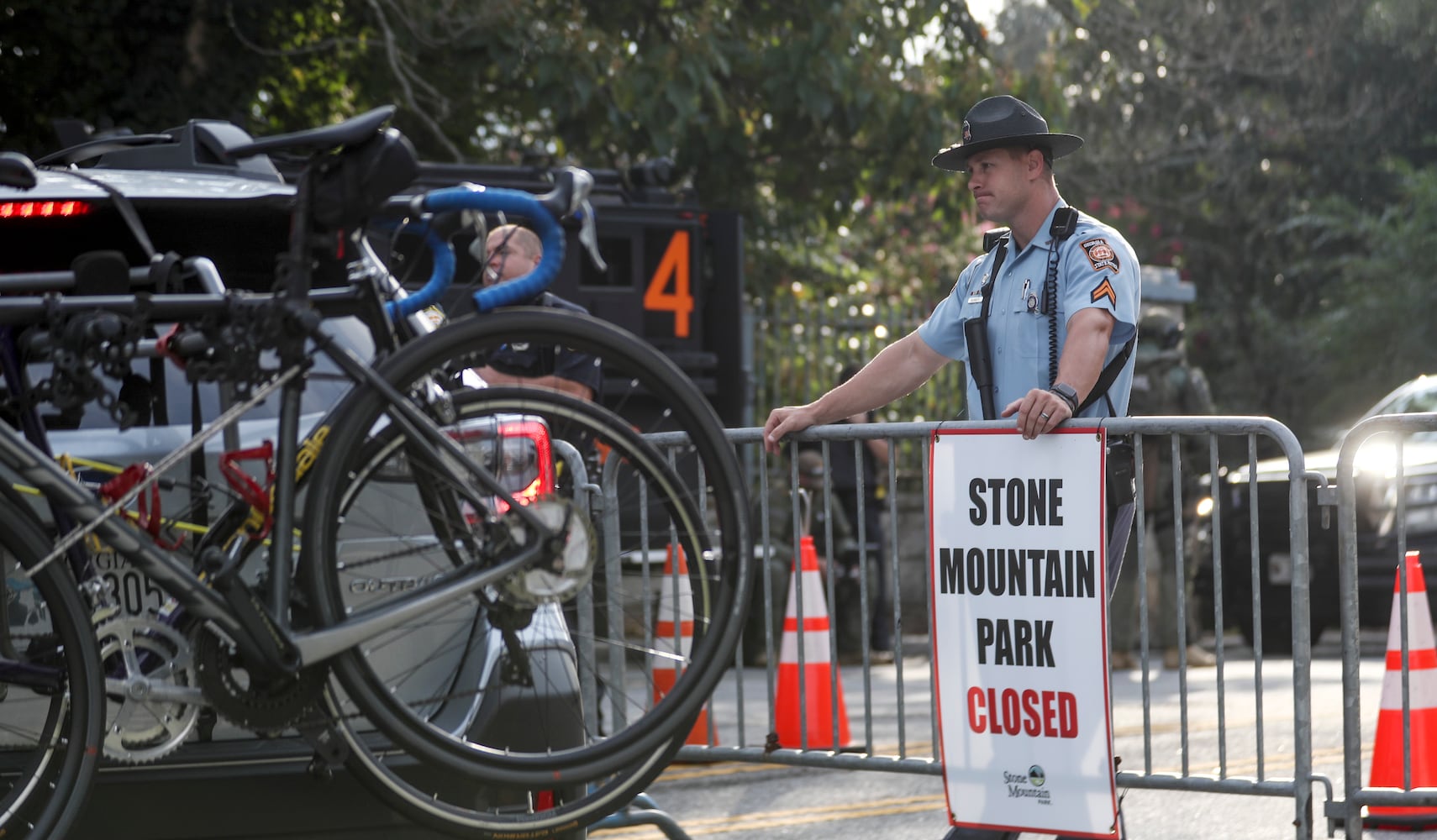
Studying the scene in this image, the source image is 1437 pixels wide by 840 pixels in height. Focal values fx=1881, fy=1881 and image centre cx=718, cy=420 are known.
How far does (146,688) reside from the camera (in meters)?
3.42

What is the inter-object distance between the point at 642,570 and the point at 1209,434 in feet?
5.84

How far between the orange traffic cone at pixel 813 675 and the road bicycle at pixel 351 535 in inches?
94.1

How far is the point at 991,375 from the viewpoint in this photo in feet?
16.8

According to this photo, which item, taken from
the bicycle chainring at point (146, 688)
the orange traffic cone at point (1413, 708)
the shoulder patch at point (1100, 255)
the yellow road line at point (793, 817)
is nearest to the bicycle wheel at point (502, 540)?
the bicycle chainring at point (146, 688)

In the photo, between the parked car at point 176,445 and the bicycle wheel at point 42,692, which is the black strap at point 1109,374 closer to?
the parked car at point 176,445

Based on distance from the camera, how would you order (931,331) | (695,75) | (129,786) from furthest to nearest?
(695,75) → (931,331) → (129,786)

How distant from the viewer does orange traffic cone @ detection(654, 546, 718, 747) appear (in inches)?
140

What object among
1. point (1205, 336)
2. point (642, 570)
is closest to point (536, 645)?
point (642, 570)

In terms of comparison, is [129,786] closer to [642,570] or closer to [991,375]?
[642,570]

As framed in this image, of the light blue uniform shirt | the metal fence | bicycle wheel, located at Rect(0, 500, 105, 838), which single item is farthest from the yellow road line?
bicycle wheel, located at Rect(0, 500, 105, 838)

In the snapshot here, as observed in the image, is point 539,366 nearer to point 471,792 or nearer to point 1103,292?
point 471,792

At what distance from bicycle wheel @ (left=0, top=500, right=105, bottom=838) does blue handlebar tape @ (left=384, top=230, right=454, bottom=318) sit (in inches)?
29.2

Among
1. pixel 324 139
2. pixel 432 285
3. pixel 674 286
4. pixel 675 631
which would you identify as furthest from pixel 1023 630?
pixel 674 286

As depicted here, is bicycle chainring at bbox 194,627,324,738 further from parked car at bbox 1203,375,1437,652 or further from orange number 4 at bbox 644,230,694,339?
orange number 4 at bbox 644,230,694,339
